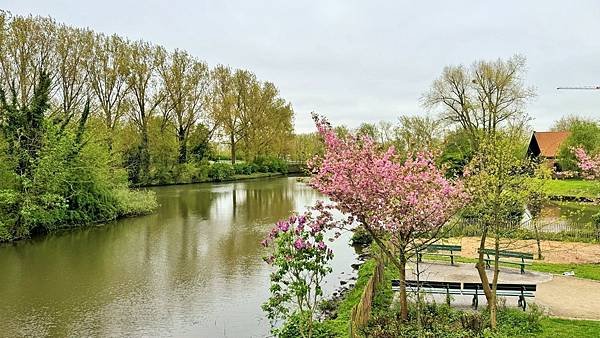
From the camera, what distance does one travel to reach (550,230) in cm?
2270

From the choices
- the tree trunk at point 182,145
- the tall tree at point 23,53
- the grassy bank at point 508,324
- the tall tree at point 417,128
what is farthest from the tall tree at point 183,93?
the grassy bank at point 508,324

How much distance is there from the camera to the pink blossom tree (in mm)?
9984

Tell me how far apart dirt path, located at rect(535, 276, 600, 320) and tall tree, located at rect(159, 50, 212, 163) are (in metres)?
46.9

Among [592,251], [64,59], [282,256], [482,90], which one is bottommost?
[592,251]

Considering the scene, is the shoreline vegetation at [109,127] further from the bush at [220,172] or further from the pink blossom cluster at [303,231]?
the pink blossom cluster at [303,231]

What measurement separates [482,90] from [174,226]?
3170 cm

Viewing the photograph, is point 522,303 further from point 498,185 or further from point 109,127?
point 109,127

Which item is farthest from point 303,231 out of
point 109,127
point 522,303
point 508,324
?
point 109,127

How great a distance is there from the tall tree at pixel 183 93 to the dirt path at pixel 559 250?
134 feet

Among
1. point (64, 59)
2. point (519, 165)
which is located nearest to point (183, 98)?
point (64, 59)

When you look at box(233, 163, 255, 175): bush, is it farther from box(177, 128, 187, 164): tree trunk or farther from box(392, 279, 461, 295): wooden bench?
box(392, 279, 461, 295): wooden bench

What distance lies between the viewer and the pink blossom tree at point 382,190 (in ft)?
32.8

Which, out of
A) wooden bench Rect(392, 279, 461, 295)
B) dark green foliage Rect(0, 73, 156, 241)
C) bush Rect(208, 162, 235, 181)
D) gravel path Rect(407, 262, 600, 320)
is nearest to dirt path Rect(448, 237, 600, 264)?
gravel path Rect(407, 262, 600, 320)

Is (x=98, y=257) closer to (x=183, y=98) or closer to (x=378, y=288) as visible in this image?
(x=378, y=288)
